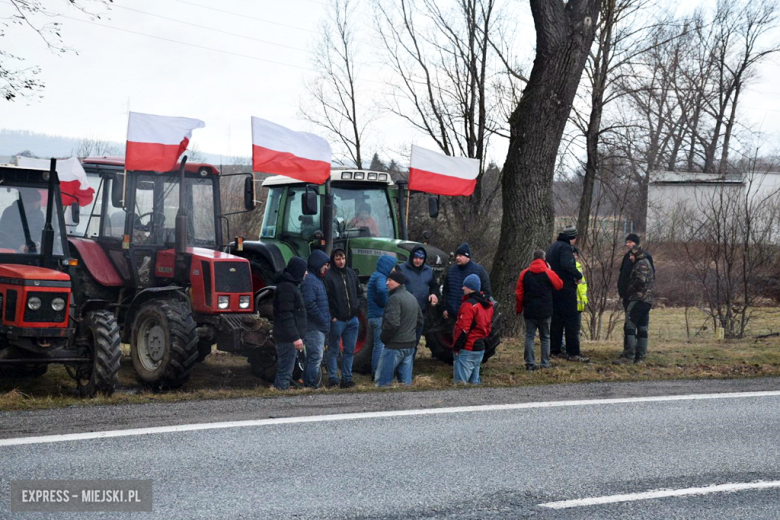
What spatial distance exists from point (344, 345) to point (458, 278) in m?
1.72

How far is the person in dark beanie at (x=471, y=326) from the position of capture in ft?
33.7

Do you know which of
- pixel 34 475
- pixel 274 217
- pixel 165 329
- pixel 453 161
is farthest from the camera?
pixel 453 161

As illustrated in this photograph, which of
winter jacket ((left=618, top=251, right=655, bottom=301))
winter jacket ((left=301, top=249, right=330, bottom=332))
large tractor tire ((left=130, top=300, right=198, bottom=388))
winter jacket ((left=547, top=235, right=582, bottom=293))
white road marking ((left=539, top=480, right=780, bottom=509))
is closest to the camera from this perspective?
white road marking ((left=539, top=480, right=780, bottom=509))

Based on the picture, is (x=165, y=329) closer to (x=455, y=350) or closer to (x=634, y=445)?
(x=455, y=350)

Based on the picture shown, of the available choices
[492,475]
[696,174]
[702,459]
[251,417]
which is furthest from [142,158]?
[696,174]

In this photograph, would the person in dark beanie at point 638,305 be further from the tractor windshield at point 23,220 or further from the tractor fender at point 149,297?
the tractor windshield at point 23,220

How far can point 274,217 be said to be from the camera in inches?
508

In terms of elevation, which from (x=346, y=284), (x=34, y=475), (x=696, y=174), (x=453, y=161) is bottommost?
(x=34, y=475)

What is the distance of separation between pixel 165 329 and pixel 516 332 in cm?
738

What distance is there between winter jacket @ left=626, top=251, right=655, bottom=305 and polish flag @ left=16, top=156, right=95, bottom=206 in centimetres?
717

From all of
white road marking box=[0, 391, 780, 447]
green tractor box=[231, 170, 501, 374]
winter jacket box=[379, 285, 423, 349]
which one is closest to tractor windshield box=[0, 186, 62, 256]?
white road marking box=[0, 391, 780, 447]

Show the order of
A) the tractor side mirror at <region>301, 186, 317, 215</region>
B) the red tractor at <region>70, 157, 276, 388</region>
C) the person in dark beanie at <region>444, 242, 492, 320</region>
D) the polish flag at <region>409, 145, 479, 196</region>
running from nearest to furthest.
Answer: the red tractor at <region>70, 157, 276, 388</region> < the tractor side mirror at <region>301, 186, 317, 215</region> < the person in dark beanie at <region>444, 242, 492, 320</region> < the polish flag at <region>409, 145, 479, 196</region>

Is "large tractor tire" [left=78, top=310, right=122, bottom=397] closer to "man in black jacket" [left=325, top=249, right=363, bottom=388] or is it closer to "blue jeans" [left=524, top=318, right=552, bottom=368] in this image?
"man in black jacket" [left=325, top=249, right=363, bottom=388]

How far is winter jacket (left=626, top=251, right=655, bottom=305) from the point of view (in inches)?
472
